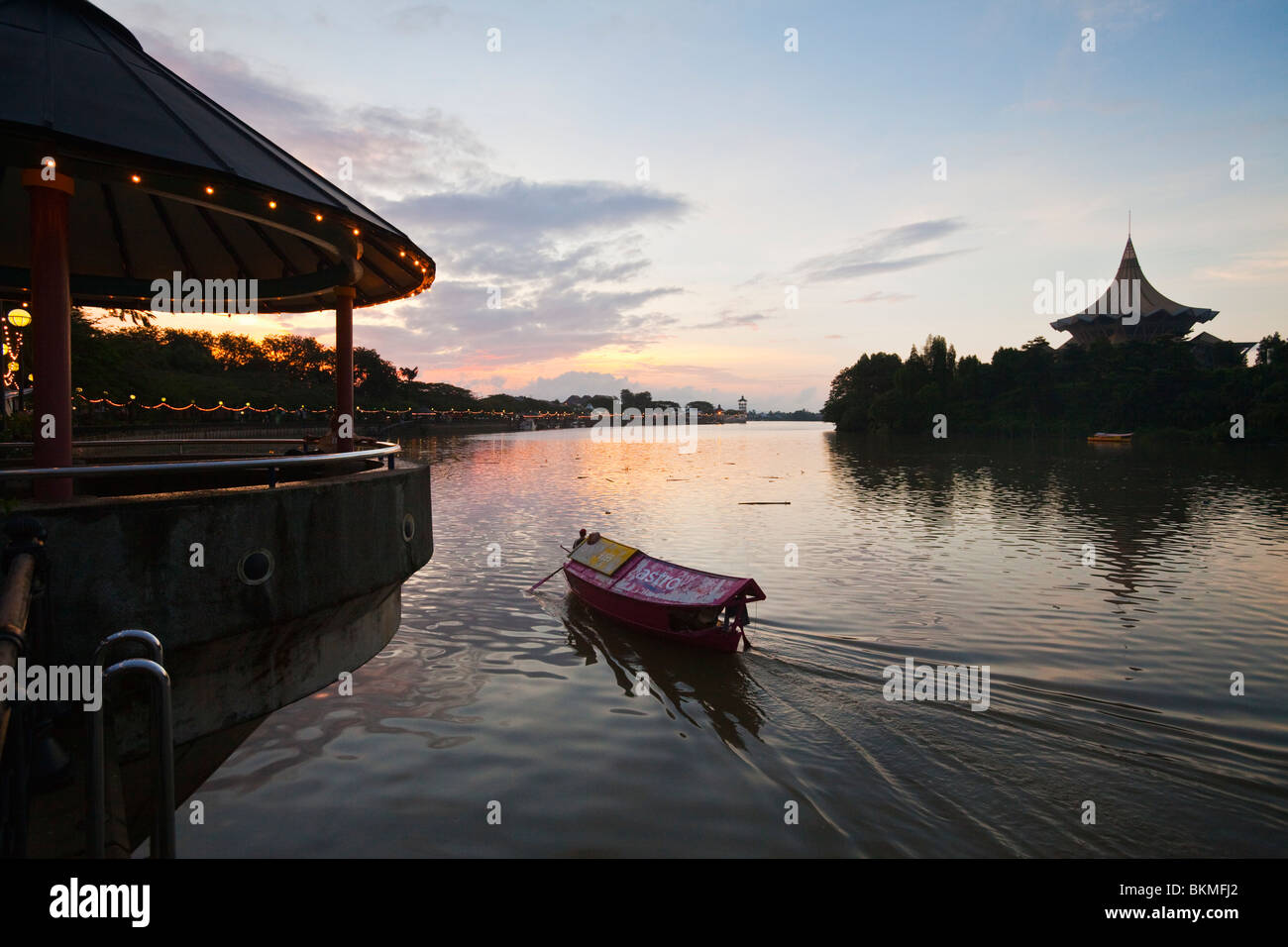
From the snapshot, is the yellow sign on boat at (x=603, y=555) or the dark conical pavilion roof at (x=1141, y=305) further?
the dark conical pavilion roof at (x=1141, y=305)

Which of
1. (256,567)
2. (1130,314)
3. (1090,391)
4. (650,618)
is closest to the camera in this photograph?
(256,567)

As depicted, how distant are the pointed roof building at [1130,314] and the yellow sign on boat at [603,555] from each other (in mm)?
158115

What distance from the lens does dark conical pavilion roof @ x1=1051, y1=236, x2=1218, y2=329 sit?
143 metres

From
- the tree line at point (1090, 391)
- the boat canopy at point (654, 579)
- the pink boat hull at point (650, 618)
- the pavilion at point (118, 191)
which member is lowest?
the pink boat hull at point (650, 618)

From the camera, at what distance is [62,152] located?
22.4 feet

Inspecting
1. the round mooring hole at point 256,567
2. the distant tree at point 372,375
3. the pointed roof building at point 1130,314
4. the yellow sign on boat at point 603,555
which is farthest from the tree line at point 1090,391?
the distant tree at point 372,375

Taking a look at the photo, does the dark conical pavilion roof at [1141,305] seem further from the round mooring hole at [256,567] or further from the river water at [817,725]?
the round mooring hole at [256,567]

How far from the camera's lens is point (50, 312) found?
7145mm

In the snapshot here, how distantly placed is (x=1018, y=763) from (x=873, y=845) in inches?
126

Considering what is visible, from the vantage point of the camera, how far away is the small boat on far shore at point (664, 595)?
46.2 ft

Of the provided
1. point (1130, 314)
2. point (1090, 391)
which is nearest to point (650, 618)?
point (1090, 391)

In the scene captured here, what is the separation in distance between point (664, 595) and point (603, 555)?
3443 mm

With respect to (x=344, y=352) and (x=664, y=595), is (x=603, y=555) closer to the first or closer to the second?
(x=664, y=595)
